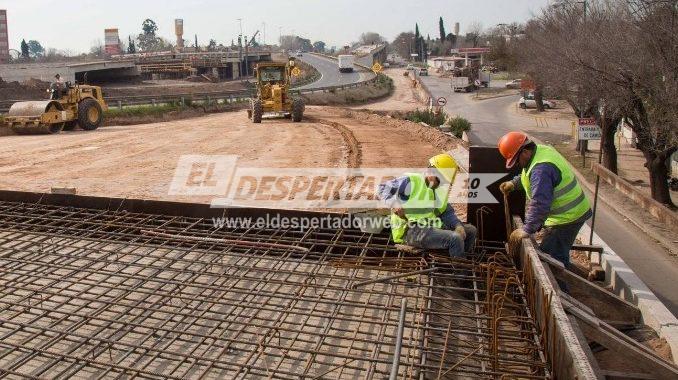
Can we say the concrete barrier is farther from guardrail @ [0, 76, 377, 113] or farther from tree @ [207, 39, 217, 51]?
tree @ [207, 39, 217, 51]

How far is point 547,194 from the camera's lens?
555 cm

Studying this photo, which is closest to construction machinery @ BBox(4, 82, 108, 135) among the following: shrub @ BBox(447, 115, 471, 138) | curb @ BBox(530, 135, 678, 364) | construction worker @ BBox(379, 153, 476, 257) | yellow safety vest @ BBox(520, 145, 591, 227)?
shrub @ BBox(447, 115, 471, 138)

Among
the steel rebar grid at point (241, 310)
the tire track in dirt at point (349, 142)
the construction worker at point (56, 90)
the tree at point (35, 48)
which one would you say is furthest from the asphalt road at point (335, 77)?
the tree at point (35, 48)

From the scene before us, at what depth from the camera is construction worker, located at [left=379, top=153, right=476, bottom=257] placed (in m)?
6.03

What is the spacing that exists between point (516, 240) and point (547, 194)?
1.73 ft

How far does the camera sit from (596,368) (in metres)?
3.42

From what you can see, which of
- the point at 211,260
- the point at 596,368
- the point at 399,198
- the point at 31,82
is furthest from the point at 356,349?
the point at 31,82

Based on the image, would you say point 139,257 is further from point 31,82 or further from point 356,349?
point 31,82

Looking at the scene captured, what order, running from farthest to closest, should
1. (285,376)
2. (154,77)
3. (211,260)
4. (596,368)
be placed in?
(154,77), (211,260), (285,376), (596,368)

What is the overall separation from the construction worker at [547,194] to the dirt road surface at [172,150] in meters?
8.00

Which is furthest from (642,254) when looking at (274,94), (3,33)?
(3,33)

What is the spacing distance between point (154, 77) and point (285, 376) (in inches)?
2509

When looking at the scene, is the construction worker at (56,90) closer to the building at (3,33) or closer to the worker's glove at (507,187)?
the worker's glove at (507,187)

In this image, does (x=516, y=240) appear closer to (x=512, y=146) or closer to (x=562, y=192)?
(x=562, y=192)
